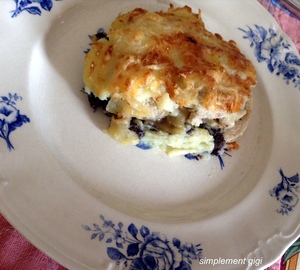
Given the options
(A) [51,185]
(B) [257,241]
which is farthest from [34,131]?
(B) [257,241]

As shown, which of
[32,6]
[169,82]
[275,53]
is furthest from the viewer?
[275,53]

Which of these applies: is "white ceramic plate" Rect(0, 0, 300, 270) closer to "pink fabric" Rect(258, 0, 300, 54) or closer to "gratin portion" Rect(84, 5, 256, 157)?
"gratin portion" Rect(84, 5, 256, 157)

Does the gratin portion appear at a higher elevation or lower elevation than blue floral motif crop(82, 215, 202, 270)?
higher

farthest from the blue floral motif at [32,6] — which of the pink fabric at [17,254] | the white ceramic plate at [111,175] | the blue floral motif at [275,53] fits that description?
the blue floral motif at [275,53]

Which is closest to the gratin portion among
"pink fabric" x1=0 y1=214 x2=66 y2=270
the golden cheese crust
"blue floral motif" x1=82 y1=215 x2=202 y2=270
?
the golden cheese crust

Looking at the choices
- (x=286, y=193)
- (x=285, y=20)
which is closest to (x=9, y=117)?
(x=286, y=193)

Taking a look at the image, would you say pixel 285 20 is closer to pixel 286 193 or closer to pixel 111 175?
pixel 286 193
